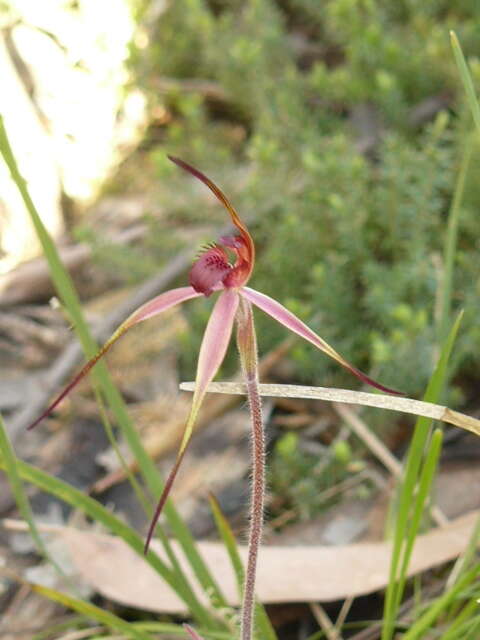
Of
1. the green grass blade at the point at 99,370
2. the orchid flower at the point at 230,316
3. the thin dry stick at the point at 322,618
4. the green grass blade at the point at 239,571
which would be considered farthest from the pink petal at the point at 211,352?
the thin dry stick at the point at 322,618

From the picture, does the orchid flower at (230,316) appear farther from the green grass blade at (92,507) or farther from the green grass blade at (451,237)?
the green grass blade at (451,237)

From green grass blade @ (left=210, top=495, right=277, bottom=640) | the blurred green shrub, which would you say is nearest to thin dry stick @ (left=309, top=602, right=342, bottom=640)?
green grass blade @ (left=210, top=495, right=277, bottom=640)

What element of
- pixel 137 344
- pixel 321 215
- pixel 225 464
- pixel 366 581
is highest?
pixel 321 215

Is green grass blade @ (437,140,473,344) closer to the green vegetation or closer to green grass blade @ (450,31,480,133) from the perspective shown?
the green vegetation

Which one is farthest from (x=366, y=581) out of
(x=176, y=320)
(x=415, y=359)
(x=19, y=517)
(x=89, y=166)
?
(x=89, y=166)

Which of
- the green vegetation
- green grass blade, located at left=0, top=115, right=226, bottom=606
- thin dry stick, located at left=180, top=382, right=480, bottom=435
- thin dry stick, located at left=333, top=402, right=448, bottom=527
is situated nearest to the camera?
thin dry stick, located at left=180, top=382, right=480, bottom=435

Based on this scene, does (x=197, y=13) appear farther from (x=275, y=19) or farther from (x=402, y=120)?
(x=402, y=120)
